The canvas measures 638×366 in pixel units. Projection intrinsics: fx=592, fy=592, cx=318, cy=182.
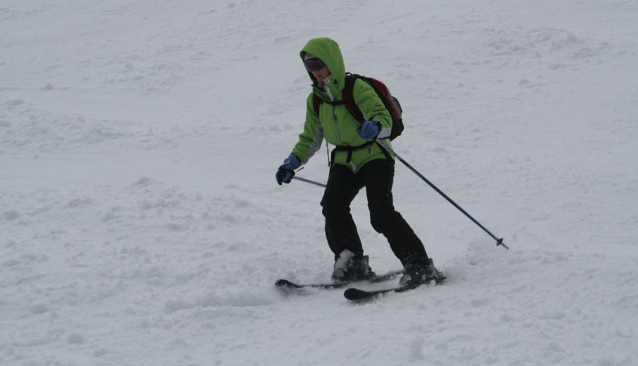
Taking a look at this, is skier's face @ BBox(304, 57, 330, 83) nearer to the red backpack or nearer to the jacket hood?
the jacket hood

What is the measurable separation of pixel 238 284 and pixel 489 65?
816 centimetres

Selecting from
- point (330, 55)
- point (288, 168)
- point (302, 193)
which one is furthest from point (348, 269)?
point (302, 193)

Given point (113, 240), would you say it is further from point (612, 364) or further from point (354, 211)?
point (612, 364)

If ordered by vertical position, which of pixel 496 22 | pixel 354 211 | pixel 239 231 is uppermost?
pixel 496 22

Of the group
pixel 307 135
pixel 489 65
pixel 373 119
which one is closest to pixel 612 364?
pixel 373 119

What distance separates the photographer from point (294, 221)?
6.18 meters

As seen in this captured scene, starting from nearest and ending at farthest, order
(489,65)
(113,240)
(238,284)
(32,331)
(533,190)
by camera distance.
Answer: (32,331)
(238,284)
(113,240)
(533,190)
(489,65)

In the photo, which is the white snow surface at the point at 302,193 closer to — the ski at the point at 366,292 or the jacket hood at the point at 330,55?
the ski at the point at 366,292

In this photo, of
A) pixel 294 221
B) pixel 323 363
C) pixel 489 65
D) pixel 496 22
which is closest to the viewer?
pixel 323 363

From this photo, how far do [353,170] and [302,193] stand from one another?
10.0ft

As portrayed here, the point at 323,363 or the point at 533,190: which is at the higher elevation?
the point at 323,363

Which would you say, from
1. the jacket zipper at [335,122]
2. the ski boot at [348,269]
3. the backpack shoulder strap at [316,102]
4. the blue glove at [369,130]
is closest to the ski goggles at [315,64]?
the jacket zipper at [335,122]

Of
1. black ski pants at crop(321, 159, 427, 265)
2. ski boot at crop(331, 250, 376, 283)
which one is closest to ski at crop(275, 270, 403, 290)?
ski boot at crop(331, 250, 376, 283)

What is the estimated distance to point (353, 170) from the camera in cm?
473
